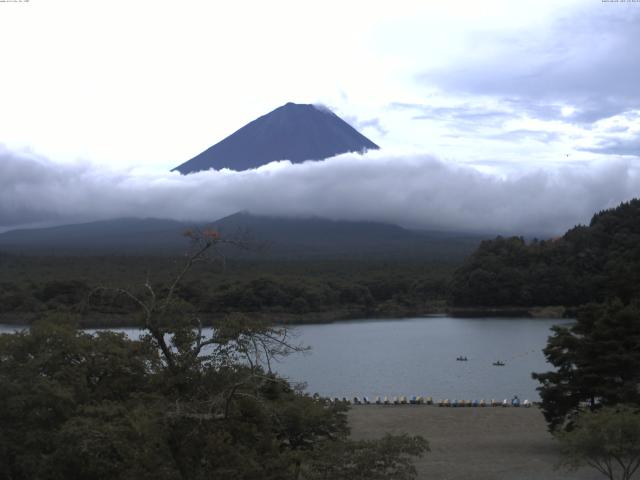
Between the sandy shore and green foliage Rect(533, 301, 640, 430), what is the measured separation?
3.28 feet

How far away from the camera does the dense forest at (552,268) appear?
55.7m

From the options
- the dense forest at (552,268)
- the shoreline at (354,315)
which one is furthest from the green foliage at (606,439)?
the dense forest at (552,268)

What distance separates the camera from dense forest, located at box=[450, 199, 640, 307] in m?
55.7

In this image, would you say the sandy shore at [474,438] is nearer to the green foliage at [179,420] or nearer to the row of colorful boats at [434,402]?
the row of colorful boats at [434,402]

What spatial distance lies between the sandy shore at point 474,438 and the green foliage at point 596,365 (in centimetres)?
100

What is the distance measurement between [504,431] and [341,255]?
73.2 m

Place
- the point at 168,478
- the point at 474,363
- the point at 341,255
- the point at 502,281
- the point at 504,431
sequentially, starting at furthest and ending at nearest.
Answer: the point at 341,255 < the point at 502,281 < the point at 474,363 < the point at 504,431 < the point at 168,478

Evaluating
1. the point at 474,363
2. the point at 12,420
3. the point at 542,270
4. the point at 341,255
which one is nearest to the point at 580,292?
the point at 542,270

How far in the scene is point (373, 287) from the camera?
5928cm

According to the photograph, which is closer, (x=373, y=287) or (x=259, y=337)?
(x=259, y=337)

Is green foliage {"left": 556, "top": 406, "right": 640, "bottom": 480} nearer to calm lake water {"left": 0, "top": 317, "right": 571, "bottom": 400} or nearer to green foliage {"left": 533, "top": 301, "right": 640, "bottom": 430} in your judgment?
green foliage {"left": 533, "top": 301, "right": 640, "bottom": 430}

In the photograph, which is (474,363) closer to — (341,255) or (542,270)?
(542,270)

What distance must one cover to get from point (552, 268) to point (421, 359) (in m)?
28.3

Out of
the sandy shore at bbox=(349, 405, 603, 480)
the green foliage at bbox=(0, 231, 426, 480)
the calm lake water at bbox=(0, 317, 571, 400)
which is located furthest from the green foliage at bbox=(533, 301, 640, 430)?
the calm lake water at bbox=(0, 317, 571, 400)
